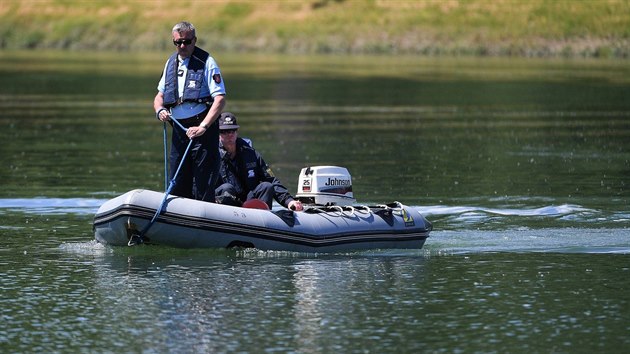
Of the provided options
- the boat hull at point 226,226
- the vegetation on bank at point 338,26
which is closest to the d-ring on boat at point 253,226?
the boat hull at point 226,226

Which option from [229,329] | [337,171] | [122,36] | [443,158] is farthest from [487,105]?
[122,36]

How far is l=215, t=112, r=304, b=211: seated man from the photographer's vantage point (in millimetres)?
14719

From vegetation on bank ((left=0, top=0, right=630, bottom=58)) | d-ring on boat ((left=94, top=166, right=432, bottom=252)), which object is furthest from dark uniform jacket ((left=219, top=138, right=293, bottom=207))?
vegetation on bank ((left=0, top=0, right=630, bottom=58))

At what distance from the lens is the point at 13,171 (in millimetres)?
21703

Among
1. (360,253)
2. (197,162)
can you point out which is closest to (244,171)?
(197,162)

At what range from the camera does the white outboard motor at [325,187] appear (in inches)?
590

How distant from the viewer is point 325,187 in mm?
15016

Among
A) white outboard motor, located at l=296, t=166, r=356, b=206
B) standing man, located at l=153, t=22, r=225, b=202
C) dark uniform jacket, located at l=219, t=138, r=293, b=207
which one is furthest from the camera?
white outboard motor, located at l=296, t=166, r=356, b=206

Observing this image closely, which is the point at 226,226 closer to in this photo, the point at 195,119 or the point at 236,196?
the point at 236,196

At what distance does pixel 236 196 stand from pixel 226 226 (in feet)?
3.01

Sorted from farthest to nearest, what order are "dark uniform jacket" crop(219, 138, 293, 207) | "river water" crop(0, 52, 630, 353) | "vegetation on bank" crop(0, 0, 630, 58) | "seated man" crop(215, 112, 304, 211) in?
"vegetation on bank" crop(0, 0, 630, 58) → "dark uniform jacket" crop(219, 138, 293, 207) → "seated man" crop(215, 112, 304, 211) → "river water" crop(0, 52, 630, 353)

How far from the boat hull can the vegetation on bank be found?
175ft

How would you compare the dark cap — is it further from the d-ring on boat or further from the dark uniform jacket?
the d-ring on boat

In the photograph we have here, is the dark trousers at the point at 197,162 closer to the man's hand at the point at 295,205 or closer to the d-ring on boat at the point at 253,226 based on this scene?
the d-ring on boat at the point at 253,226
